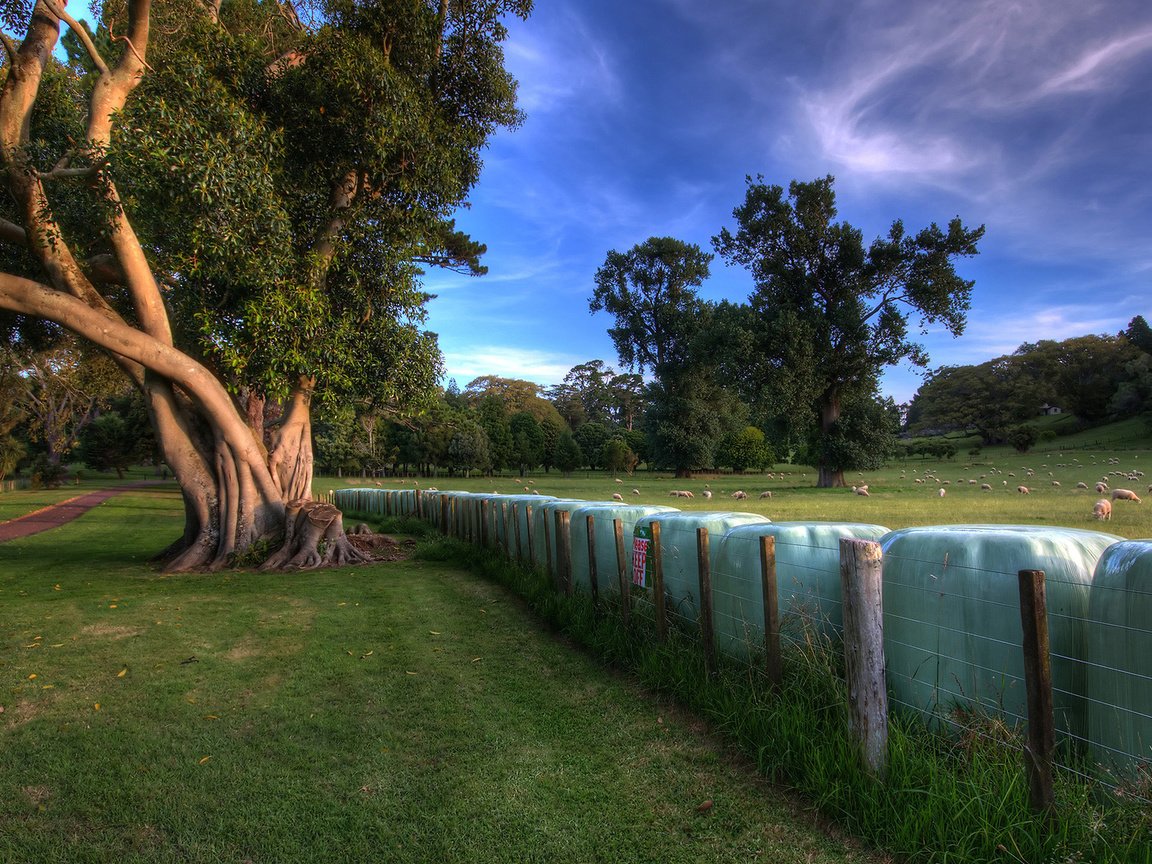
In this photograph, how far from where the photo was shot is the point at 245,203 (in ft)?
31.4

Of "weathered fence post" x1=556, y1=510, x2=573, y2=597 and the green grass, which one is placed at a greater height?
"weathered fence post" x1=556, y1=510, x2=573, y2=597

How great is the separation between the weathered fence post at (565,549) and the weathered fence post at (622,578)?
54.1 inches

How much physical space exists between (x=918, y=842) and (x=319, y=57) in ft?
43.0

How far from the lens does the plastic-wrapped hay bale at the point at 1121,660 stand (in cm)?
252

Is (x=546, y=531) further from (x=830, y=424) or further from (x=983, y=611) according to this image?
(x=830, y=424)

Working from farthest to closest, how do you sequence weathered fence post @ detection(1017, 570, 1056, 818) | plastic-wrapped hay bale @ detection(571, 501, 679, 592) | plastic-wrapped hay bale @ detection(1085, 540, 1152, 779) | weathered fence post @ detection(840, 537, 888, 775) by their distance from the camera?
1. plastic-wrapped hay bale @ detection(571, 501, 679, 592)
2. weathered fence post @ detection(840, 537, 888, 775)
3. weathered fence post @ detection(1017, 570, 1056, 818)
4. plastic-wrapped hay bale @ detection(1085, 540, 1152, 779)

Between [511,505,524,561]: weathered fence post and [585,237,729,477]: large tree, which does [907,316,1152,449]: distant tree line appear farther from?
[511,505,524,561]: weathered fence post

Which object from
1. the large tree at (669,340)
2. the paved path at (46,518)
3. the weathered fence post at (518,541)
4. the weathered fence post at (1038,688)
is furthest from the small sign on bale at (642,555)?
the large tree at (669,340)

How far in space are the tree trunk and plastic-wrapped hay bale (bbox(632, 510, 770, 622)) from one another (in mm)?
26915

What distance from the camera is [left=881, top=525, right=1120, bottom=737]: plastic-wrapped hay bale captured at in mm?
2912

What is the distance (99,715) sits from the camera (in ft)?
15.1

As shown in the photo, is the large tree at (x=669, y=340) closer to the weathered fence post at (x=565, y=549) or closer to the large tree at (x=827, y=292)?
the large tree at (x=827, y=292)

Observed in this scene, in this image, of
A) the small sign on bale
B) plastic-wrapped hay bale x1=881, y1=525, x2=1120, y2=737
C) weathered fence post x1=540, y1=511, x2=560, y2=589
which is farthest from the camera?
weathered fence post x1=540, y1=511, x2=560, y2=589

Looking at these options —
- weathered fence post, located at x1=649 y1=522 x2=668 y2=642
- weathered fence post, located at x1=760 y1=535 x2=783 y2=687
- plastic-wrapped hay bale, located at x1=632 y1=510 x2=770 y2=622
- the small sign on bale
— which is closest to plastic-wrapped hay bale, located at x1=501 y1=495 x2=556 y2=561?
the small sign on bale
